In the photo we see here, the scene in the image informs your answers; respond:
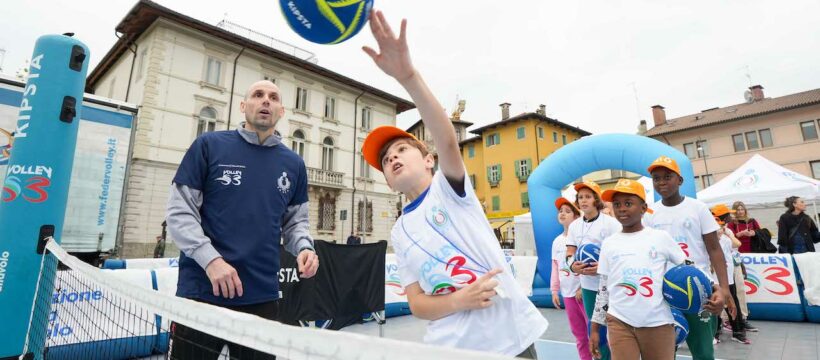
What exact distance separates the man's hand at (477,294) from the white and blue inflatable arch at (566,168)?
816cm

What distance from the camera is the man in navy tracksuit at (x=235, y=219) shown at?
1995 millimetres

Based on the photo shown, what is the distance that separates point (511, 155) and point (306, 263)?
Result: 1539 inches

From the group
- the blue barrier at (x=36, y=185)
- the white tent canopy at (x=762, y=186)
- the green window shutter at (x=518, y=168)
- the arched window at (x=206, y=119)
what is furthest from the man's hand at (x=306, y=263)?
the green window shutter at (x=518, y=168)

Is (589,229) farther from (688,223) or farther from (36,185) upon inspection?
(36,185)

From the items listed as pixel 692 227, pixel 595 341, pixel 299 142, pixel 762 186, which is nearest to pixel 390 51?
pixel 595 341

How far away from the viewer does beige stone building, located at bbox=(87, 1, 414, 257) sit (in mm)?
19344

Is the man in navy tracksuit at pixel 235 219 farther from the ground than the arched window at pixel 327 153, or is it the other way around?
the arched window at pixel 327 153

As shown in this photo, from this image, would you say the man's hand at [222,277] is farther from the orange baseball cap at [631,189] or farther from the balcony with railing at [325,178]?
the balcony with railing at [325,178]

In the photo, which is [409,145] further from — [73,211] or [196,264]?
[73,211]

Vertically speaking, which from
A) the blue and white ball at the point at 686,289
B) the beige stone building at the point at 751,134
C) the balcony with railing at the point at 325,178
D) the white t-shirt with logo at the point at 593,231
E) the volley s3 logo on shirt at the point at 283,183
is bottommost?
the blue and white ball at the point at 686,289

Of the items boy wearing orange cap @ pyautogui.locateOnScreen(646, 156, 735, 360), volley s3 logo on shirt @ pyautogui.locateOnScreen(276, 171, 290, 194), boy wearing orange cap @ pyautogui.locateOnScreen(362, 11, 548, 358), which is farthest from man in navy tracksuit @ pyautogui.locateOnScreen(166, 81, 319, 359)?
boy wearing orange cap @ pyautogui.locateOnScreen(646, 156, 735, 360)

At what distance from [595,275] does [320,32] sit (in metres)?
3.55

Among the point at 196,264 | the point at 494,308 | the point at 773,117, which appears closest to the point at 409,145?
the point at 494,308

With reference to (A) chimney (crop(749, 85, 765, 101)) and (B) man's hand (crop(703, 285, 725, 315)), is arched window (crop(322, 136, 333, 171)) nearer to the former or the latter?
(B) man's hand (crop(703, 285, 725, 315))
